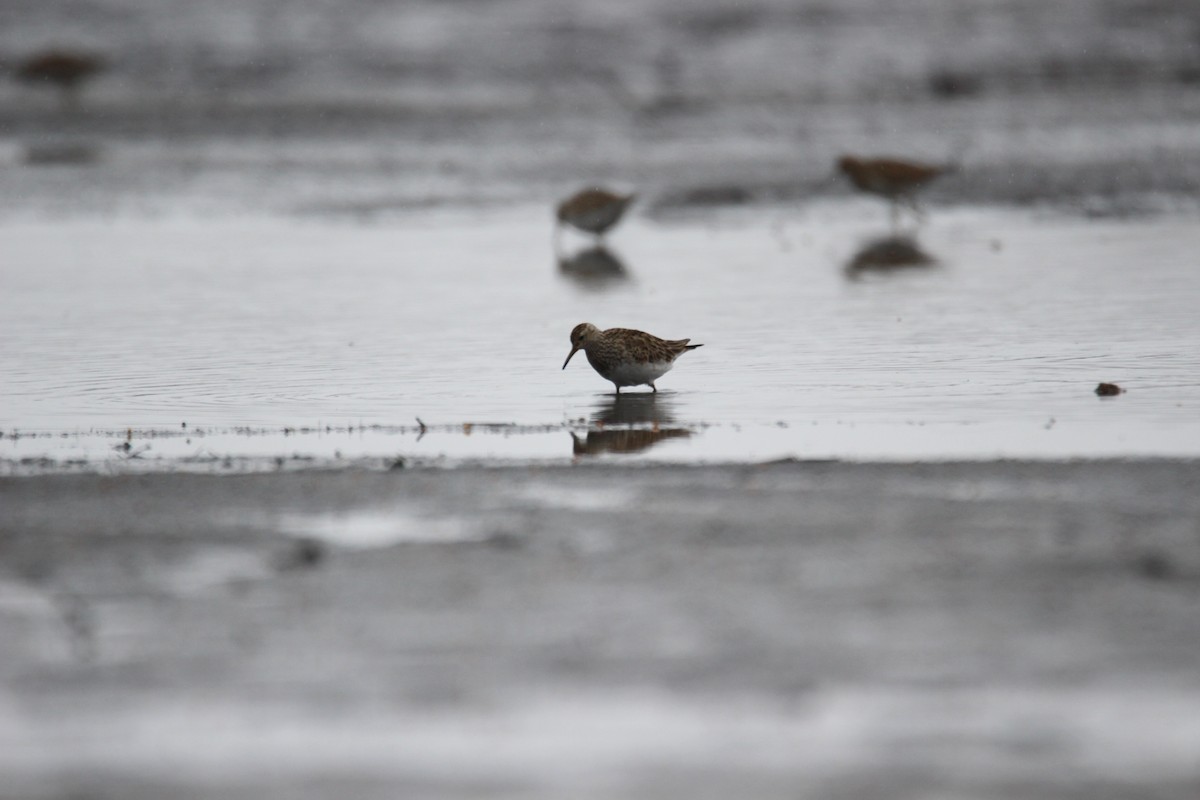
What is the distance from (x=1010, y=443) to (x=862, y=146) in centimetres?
2155

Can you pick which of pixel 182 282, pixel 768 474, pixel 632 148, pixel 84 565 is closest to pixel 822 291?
pixel 182 282

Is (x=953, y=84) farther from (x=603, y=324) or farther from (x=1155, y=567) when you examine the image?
(x=1155, y=567)

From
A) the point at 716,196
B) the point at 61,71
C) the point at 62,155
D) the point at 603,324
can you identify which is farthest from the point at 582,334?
the point at 61,71

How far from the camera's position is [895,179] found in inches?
831

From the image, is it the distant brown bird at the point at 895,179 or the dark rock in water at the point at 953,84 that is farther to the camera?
the dark rock in water at the point at 953,84

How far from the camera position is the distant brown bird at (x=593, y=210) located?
19.6 meters

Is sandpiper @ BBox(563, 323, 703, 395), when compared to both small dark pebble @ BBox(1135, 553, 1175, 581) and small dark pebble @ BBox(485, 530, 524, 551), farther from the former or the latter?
small dark pebble @ BBox(1135, 553, 1175, 581)

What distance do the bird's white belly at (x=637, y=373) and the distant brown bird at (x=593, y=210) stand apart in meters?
8.70

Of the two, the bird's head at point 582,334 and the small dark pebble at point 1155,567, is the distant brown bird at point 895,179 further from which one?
the small dark pebble at point 1155,567

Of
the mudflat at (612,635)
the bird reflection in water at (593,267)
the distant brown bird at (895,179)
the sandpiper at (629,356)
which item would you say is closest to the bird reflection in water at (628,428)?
the sandpiper at (629,356)

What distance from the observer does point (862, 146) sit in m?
30.0

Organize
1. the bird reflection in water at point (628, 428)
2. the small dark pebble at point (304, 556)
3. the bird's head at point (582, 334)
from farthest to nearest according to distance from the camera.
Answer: the bird's head at point (582, 334)
the bird reflection in water at point (628, 428)
the small dark pebble at point (304, 556)

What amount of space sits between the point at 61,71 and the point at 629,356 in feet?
97.0

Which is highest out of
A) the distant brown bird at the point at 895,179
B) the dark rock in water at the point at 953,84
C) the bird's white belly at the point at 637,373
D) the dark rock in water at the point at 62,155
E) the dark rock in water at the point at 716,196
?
the dark rock in water at the point at 953,84
